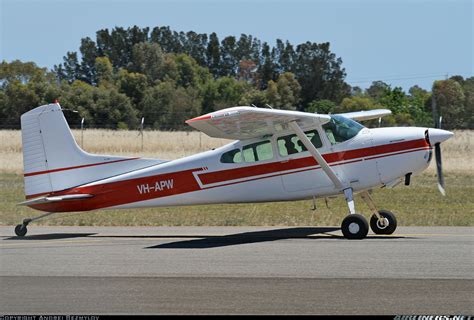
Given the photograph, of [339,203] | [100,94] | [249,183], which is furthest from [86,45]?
[249,183]

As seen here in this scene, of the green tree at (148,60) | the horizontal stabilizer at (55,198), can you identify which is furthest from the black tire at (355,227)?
the green tree at (148,60)

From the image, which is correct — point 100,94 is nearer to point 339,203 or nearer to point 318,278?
point 339,203

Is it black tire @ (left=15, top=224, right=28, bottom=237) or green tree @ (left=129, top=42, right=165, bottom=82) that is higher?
green tree @ (left=129, top=42, right=165, bottom=82)

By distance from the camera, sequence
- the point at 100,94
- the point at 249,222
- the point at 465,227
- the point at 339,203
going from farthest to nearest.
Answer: the point at 100,94 < the point at 339,203 < the point at 249,222 < the point at 465,227

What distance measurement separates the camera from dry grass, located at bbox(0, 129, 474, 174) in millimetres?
33750

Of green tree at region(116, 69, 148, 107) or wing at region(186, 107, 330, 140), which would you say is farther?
green tree at region(116, 69, 148, 107)

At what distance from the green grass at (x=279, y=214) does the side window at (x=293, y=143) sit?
243 centimetres

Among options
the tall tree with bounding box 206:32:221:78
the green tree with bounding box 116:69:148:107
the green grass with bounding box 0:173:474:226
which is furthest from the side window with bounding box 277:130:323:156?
the tall tree with bounding box 206:32:221:78

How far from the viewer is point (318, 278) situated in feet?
32.9

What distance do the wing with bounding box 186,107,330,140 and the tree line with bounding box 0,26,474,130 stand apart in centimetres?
2183

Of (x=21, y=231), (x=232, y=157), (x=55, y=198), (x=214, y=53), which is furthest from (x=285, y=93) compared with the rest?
(x=21, y=231)

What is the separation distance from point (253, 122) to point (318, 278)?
4799 mm

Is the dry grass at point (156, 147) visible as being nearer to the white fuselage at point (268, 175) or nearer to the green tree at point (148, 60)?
the white fuselage at point (268, 175)

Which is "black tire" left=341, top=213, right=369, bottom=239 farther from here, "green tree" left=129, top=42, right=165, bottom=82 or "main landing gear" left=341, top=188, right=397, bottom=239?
"green tree" left=129, top=42, right=165, bottom=82
